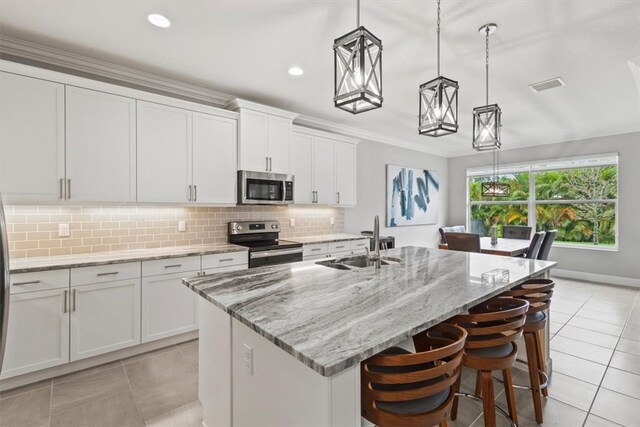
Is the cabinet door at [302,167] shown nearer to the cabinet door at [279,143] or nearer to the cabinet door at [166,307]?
the cabinet door at [279,143]

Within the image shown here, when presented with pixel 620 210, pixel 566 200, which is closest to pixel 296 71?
pixel 566 200

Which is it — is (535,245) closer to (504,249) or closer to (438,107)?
(504,249)

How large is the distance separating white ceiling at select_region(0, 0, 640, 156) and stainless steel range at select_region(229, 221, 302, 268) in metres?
1.63

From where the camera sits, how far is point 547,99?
398 centimetres

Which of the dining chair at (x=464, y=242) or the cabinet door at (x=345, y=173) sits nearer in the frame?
the dining chair at (x=464, y=242)

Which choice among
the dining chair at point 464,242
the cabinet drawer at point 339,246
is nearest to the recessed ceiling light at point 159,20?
the cabinet drawer at point 339,246

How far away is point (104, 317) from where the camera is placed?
2.64m

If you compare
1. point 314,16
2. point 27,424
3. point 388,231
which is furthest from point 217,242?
point 388,231

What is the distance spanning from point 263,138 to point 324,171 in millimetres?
1125

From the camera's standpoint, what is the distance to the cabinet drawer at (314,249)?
401cm

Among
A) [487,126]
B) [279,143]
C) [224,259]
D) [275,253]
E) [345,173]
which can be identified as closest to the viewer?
[487,126]

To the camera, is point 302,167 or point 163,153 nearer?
point 163,153

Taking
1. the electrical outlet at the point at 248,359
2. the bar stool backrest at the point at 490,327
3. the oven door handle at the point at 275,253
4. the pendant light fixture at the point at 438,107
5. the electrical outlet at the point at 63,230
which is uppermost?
the pendant light fixture at the point at 438,107

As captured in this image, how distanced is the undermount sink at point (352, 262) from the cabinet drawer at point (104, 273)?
1698mm
